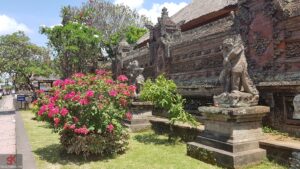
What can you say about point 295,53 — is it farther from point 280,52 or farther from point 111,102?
point 111,102

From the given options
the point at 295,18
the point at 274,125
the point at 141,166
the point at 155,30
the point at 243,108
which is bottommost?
the point at 141,166

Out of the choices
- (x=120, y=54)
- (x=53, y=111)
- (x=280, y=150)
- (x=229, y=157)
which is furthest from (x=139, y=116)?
(x=120, y=54)

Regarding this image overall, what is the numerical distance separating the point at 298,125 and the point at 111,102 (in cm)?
481

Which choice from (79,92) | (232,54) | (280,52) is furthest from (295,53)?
(79,92)

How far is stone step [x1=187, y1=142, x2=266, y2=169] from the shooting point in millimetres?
6508

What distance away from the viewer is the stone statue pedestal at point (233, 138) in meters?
6.65

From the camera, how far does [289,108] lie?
8.09 metres

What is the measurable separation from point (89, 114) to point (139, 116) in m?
4.74

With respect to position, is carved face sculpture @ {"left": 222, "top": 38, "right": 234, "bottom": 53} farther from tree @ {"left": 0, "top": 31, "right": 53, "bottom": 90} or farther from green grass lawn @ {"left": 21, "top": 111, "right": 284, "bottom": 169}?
tree @ {"left": 0, "top": 31, "right": 53, "bottom": 90}

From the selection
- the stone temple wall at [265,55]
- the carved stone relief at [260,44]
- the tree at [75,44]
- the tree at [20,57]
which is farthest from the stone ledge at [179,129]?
the tree at [20,57]

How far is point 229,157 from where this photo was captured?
21.5 ft

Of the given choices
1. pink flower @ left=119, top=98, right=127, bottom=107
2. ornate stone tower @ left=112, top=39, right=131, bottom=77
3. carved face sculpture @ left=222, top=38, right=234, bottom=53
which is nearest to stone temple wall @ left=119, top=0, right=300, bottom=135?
carved face sculpture @ left=222, top=38, right=234, bottom=53

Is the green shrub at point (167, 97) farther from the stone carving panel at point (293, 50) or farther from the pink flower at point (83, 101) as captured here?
the stone carving panel at point (293, 50)

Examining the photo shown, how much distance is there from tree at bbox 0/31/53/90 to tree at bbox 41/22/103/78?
3444 millimetres
